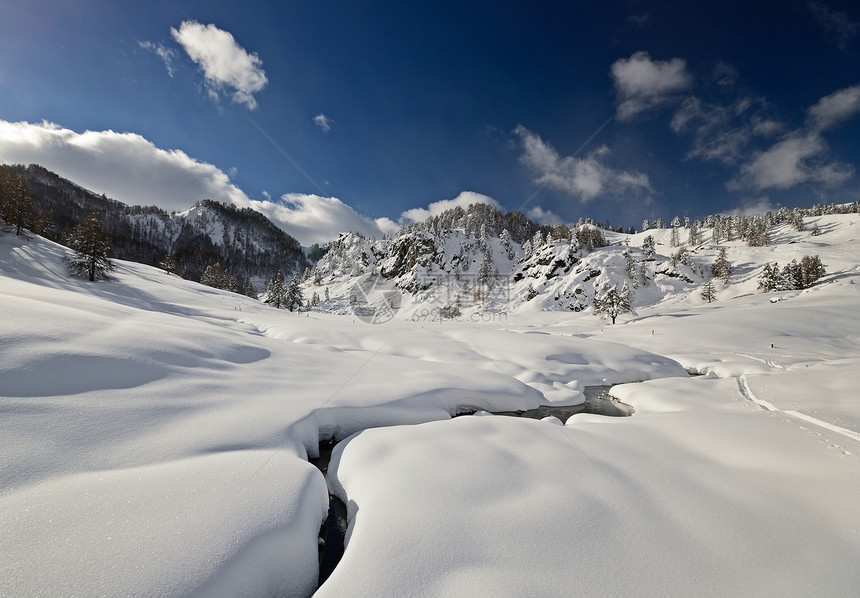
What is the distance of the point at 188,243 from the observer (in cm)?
19988

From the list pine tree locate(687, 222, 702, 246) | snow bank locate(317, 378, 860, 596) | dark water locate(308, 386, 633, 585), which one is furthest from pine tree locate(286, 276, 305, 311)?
pine tree locate(687, 222, 702, 246)

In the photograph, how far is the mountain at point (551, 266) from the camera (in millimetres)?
73538

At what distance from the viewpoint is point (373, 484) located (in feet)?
19.0

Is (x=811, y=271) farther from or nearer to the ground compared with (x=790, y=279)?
farther from the ground

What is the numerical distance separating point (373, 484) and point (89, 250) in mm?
41593

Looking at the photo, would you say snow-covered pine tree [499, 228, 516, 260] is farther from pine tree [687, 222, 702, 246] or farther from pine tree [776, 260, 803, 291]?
pine tree [776, 260, 803, 291]

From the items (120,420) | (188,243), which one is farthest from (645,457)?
(188,243)

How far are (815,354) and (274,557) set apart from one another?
1419 inches

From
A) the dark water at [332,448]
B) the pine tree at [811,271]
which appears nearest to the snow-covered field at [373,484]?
the dark water at [332,448]

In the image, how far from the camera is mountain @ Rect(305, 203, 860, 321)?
73538mm

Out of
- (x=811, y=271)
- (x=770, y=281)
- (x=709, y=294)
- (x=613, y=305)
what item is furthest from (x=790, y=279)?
(x=613, y=305)

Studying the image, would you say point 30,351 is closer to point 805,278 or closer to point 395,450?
point 395,450

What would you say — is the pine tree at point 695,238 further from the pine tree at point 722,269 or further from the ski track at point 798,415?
the ski track at point 798,415

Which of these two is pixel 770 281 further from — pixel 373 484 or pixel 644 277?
pixel 373 484
